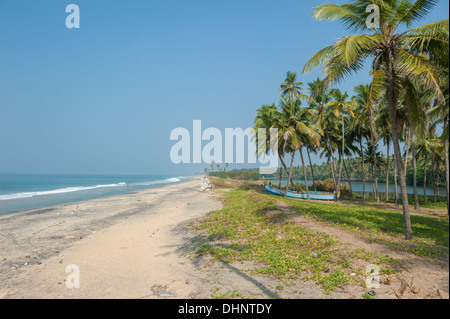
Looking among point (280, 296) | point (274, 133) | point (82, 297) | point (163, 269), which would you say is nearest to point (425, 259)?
point (280, 296)

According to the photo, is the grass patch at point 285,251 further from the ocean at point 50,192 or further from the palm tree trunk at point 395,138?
the ocean at point 50,192

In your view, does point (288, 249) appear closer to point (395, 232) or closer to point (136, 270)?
point (395, 232)

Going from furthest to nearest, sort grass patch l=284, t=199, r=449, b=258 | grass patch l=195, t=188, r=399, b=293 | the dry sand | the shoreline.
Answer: grass patch l=284, t=199, r=449, b=258 → the shoreline → grass patch l=195, t=188, r=399, b=293 → the dry sand

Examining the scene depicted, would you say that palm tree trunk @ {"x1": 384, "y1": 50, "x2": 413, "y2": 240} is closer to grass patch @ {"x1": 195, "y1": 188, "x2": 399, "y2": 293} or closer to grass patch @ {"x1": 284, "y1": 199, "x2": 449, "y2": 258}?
grass patch @ {"x1": 284, "y1": 199, "x2": 449, "y2": 258}

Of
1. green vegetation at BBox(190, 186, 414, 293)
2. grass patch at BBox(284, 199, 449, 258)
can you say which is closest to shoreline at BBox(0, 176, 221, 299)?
green vegetation at BBox(190, 186, 414, 293)

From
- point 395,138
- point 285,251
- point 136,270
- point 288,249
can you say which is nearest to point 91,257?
point 136,270

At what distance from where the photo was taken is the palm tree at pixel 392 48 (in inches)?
267

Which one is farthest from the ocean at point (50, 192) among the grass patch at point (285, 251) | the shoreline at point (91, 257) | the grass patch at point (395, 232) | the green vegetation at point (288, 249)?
the grass patch at point (395, 232)

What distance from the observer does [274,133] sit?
2606 centimetres

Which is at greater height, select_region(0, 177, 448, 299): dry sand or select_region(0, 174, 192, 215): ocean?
select_region(0, 177, 448, 299): dry sand

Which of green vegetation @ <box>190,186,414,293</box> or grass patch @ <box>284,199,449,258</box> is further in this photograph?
grass patch @ <box>284,199,449,258</box>

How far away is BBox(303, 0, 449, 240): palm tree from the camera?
22.3 feet

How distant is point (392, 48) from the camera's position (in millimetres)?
7707
